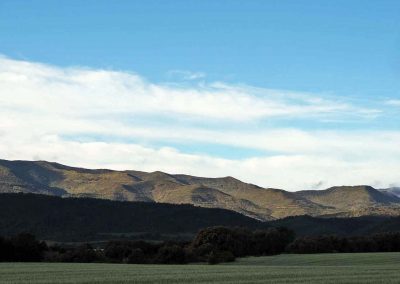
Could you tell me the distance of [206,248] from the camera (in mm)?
96375

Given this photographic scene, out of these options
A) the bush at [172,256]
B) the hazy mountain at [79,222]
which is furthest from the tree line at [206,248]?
the hazy mountain at [79,222]

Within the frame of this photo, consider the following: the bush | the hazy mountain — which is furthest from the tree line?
the hazy mountain

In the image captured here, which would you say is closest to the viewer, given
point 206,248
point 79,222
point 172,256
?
point 172,256

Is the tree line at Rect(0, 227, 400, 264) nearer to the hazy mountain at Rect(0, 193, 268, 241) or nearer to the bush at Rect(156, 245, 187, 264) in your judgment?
the bush at Rect(156, 245, 187, 264)

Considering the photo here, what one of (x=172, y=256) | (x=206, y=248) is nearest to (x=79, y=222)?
(x=206, y=248)

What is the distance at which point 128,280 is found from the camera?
116 feet

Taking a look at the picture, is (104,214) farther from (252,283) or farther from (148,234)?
(252,283)

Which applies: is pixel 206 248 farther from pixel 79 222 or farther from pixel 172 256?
pixel 79 222

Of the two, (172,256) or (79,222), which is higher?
(79,222)

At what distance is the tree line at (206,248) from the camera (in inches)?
3484

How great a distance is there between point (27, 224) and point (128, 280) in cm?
14502

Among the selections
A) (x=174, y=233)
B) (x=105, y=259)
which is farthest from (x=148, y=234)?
(x=105, y=259)

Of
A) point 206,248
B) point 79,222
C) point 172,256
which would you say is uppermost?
point 79,222

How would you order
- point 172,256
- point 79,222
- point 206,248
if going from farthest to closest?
point 79,222
point 206,248
point 172,256
